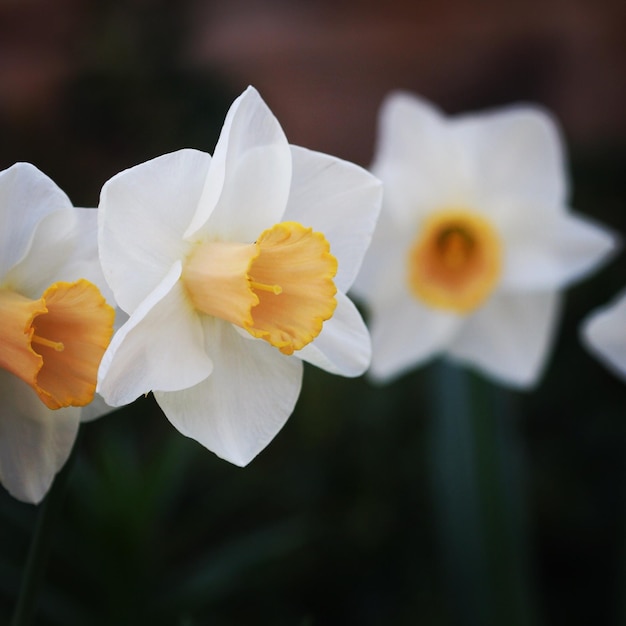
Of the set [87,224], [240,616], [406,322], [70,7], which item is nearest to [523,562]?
[406,322]

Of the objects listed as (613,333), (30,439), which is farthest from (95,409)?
(613,333)

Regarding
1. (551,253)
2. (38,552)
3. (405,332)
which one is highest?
(38,552)

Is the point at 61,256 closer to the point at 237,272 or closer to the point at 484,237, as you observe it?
the point at 237,272

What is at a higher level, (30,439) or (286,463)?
(30,439)

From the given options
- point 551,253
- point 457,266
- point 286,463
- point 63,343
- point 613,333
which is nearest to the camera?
point 63,343

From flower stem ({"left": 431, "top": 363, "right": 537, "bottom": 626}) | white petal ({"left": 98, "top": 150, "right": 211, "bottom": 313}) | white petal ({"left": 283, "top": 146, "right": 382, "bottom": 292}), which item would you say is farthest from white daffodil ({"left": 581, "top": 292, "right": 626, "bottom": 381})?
flower stem ({"left": 431, "top": 363, "right": 537, "bottom": 626})

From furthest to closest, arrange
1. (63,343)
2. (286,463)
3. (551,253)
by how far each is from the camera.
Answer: (286,463) < (551,253) < (63,343)

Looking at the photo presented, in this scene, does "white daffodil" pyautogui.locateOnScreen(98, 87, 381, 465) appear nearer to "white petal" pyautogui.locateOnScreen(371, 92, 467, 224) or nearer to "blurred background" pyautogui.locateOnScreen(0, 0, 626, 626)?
"blurred background" pyautogui.locateOnScreen(0, 0, 626, 626)
